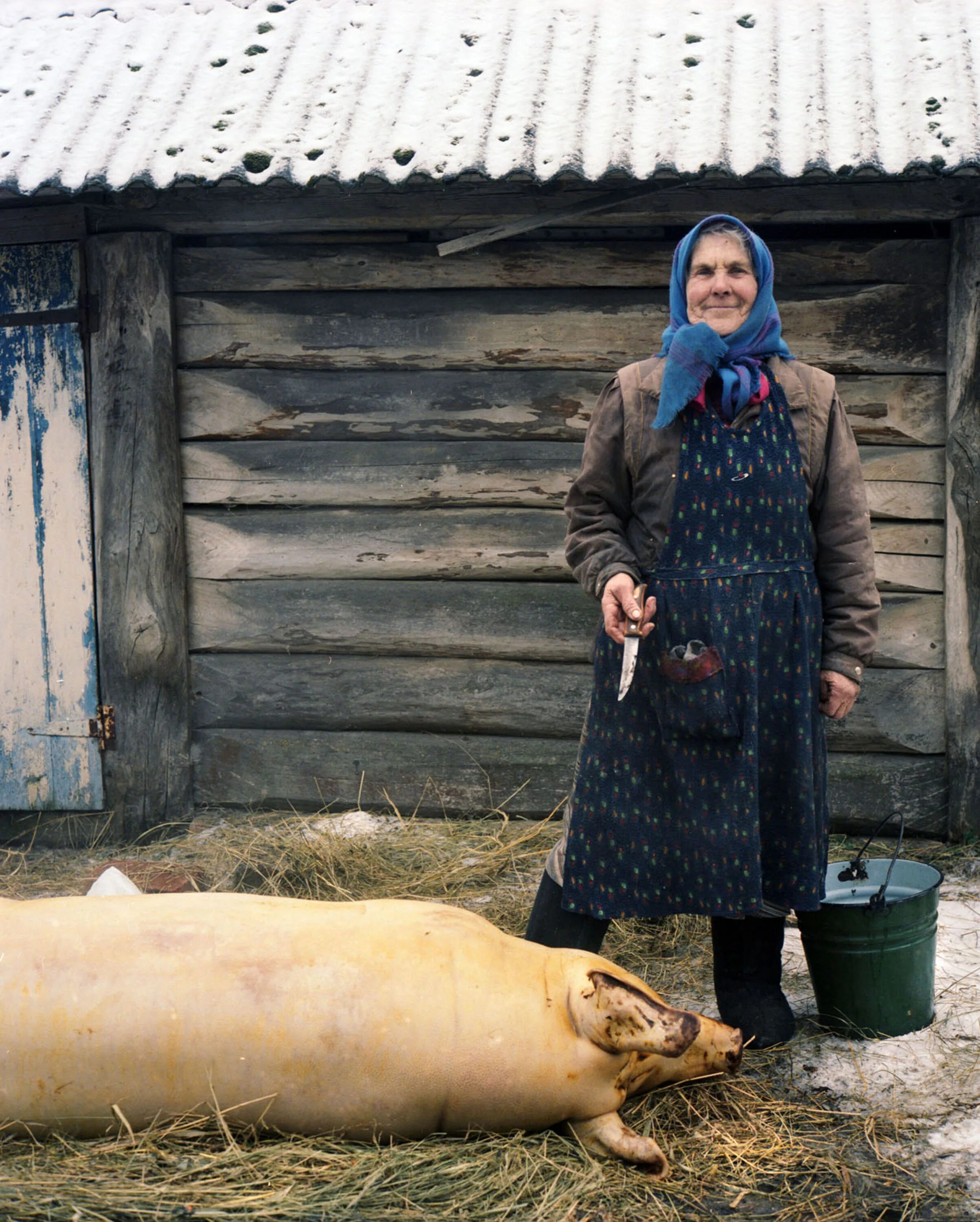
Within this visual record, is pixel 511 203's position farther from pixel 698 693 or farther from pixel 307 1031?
pixel 307 1031

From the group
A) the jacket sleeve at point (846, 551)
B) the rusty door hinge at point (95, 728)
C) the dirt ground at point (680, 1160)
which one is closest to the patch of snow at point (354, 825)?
the rusty door hinge at point (95, 728)

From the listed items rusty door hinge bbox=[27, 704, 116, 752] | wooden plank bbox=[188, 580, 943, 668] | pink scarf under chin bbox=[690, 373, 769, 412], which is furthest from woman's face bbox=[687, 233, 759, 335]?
rusty door hinge bbox=[27, 704, 116, 752]

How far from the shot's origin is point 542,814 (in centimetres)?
482

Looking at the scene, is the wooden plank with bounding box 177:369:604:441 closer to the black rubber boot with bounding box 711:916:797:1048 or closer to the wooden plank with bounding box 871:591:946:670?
the wooden plank with bounding box 871:591:946:670

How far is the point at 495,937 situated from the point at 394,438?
258cm

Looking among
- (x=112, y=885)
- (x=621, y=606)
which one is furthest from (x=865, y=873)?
(x=112, y=885)

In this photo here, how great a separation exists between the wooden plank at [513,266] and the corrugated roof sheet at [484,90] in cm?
48

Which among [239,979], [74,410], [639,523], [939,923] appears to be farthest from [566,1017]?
[74,410]

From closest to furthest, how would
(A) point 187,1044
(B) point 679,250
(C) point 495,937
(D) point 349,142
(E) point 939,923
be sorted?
1. (A) point 187,1044
2. (C) point 495,937
3. (B) point 679,250
4. (E) point 939,923
5. (D) point 349,142

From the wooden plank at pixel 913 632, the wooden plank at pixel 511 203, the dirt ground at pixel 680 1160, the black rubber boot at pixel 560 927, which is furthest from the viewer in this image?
the wooden plank at pixel 913 632

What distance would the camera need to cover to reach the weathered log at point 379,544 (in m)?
4.71

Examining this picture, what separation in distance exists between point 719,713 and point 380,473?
2.42m

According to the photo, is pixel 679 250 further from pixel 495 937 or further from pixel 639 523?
pixel 495 937

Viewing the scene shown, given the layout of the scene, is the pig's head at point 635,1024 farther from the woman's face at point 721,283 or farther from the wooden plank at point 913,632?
the wooden plank at point 913,632
